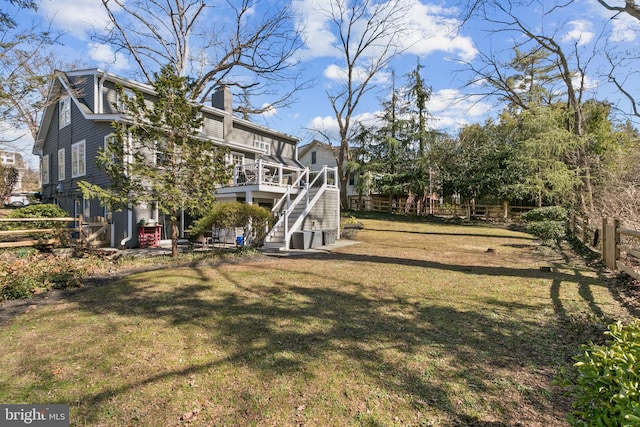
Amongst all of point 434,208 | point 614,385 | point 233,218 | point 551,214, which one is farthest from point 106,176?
point 434,208

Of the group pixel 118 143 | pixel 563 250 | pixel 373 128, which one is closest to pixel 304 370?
pixel 118 143

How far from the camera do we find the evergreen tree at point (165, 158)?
9.41 metres

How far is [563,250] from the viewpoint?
38.4ft

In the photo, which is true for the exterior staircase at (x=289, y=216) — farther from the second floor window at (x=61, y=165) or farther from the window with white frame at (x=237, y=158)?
the second floor window at (x=61, y=165)

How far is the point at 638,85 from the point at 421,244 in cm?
1314

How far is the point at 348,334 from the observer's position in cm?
425

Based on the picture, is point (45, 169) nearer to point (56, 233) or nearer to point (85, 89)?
point (85, 89)

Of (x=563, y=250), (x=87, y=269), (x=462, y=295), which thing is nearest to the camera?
(x=462, y=295)

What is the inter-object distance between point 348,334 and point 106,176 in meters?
13.7

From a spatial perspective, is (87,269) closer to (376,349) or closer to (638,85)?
(376,349)

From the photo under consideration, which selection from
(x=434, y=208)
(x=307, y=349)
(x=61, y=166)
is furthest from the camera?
(x=434, y=208)

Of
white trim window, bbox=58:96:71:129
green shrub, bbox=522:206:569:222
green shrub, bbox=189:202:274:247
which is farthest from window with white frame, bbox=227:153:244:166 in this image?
green shrub, bbox=522:206:569:222

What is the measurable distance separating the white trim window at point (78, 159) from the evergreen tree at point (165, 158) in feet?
20.9
